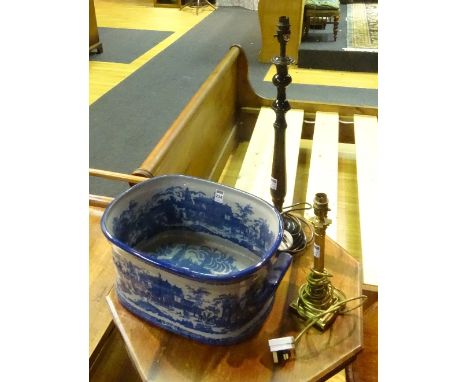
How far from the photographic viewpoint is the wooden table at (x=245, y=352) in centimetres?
75

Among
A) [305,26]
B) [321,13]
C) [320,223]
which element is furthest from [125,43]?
[320,223]

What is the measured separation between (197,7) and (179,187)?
5.27 meters

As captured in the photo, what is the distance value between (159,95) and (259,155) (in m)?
1.35

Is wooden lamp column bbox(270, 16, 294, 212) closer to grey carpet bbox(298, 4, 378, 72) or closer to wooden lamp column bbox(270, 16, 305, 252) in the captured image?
wooden lamp column bbox(270, 16, 305, 252)

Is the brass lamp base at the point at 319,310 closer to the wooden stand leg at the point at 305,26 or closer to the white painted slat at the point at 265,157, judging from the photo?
the white painted slat at the point at 265,157

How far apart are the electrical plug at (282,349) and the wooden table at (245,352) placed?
0.01 metres

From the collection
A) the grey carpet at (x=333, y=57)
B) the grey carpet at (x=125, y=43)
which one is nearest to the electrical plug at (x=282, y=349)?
the grey carpet at (x=333, y=57)

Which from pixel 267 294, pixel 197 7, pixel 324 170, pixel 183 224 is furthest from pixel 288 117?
pixel 197 7

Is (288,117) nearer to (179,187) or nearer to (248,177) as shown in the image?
(248,177)

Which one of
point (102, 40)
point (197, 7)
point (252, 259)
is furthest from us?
point (197, 7)

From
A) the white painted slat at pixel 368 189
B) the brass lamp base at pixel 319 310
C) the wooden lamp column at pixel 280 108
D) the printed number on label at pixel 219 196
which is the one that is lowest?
the white painted slat at pixel 368 189

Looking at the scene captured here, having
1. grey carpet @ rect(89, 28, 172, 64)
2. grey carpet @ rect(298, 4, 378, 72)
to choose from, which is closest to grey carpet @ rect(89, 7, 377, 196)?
grey carpet @ rect(89, 28, 172, 64)

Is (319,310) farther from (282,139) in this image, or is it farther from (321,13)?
(321,13)

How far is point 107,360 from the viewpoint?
1155 millimetres
